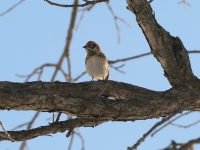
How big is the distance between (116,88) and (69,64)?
2.05 meters

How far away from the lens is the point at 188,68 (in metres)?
4.51

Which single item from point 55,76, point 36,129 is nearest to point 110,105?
point 36,129

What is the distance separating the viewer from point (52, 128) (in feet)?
13.6

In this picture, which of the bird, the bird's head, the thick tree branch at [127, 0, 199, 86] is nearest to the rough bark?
the thick tree branch at [127, 0, 199, 86]

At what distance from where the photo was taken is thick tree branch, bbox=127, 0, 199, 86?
4.27m

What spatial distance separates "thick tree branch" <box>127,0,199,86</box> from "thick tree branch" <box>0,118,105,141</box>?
885 mm

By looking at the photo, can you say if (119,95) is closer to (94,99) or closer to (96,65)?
(94,99)

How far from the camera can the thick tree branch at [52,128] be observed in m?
4.03

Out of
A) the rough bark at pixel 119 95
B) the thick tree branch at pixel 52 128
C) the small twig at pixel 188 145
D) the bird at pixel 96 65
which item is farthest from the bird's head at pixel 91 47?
the small twig at pixel 188 145

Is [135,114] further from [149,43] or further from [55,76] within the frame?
[55,76]

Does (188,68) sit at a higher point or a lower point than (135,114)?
higher

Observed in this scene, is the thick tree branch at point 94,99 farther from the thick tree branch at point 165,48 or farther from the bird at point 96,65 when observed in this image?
the bird at point 96,65

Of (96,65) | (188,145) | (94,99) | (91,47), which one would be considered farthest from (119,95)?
(91,47)

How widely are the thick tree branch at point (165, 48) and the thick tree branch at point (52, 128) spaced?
2.90ft
